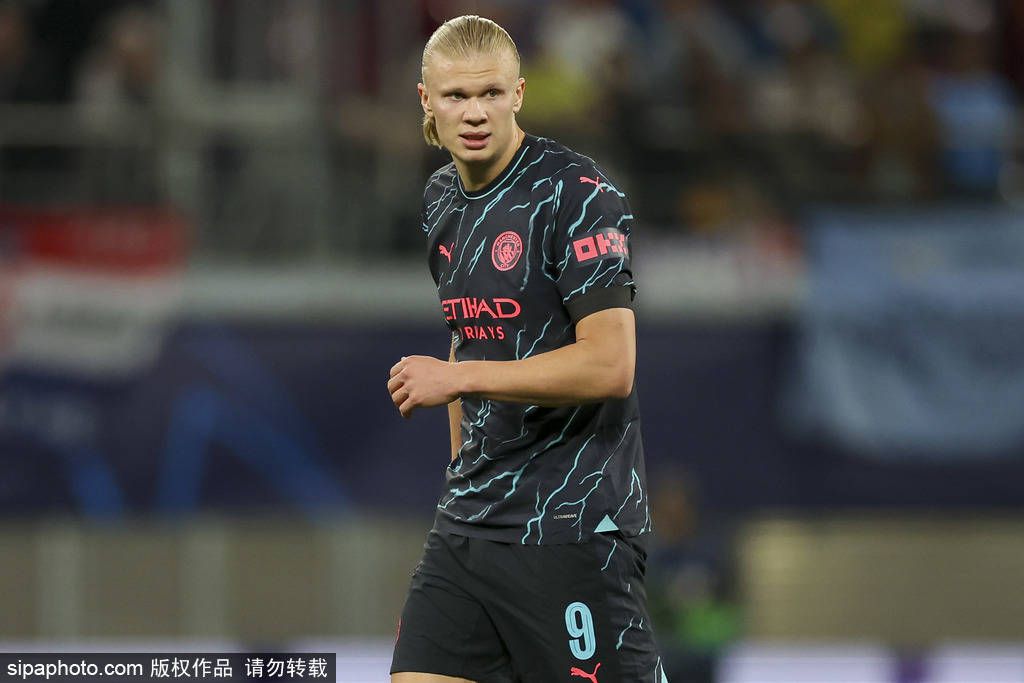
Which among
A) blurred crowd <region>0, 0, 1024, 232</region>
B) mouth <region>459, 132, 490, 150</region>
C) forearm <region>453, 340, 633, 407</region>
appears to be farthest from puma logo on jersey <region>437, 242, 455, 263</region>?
blurred crowd <region>0, 0, 1024, 232</region>

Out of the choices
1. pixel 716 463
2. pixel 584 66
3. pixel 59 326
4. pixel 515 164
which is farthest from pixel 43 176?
pixel 515 164

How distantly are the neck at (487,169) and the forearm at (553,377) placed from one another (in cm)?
46

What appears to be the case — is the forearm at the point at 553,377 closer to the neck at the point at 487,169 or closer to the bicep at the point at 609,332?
the bicep at the point at 609,332

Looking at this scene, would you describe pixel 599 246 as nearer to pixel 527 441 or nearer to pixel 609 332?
pixel 609 332

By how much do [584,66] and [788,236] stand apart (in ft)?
5.92

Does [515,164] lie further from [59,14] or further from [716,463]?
[59,14]

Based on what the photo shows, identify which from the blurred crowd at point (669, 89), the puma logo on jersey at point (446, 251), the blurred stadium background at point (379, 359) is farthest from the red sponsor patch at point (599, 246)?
the blurred crowd at point (669, 89)

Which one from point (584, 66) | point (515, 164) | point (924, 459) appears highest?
point (584, 66)

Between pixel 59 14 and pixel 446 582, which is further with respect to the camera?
pixel 59 14

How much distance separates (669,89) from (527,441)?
6986mm

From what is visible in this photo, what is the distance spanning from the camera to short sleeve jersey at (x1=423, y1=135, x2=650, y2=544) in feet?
11.0

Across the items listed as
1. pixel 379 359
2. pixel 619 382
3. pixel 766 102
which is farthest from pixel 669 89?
pixel 619 382

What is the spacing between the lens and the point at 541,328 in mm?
3422

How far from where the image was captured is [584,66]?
410 inches
